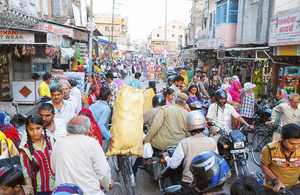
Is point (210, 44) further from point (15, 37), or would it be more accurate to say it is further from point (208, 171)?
point (208, 171)

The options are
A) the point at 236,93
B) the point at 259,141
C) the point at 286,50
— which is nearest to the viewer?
the point at 259,141

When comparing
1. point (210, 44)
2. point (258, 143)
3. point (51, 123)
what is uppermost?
point (210, 44)

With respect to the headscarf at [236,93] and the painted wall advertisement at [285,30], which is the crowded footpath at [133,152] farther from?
the painted wall advertisement at [285,30]

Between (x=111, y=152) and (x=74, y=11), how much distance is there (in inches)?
671

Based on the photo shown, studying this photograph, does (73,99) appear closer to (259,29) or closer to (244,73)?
A: (259,29)

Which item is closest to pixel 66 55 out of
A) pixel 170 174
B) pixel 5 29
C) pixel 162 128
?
pixel 5 29

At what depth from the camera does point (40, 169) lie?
3.01 meters

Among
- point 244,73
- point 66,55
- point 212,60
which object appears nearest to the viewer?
point 66,55

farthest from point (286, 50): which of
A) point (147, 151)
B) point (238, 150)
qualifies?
point (147, 151)

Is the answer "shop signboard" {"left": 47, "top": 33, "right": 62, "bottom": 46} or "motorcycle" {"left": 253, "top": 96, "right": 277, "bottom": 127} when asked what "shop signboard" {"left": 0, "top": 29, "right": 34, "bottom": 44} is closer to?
"shop signboard" {"left": 47, "top": 33, "right": 62, "bottom": 46}

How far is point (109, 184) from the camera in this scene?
121 inches

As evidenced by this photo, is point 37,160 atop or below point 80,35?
below

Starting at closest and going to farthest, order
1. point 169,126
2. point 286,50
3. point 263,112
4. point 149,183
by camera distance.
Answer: point 169,126 < point 149,183 < point 263,112 < point 286,50

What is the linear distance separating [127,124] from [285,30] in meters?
9.15
